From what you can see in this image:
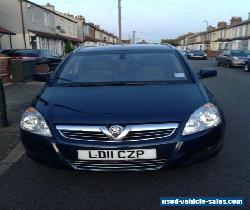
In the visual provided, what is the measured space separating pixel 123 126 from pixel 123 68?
147 cm

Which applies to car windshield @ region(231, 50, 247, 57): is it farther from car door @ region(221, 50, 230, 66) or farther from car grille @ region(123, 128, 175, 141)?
car grille @ region(123, 128, 175, 141)

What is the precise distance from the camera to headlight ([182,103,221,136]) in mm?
3219

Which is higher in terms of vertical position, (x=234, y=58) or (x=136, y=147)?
(x=136, y=147)

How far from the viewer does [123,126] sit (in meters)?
3.13

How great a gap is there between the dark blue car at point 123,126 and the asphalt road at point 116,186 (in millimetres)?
310

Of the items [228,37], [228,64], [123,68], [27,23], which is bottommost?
[228,64]

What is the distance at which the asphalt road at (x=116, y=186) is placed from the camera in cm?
318

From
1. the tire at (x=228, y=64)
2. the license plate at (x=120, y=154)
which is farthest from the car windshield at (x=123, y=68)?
the tire at (x=228, y=64)

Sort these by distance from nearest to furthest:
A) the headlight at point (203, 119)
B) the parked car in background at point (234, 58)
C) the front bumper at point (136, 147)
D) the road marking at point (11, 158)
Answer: the front bumper at point (136, 147) → the headlight at point (203, 119) → the road marking at point (11, 158) → the parked car in background at point (234, 58)

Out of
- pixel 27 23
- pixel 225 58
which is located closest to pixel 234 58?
pixel 225 58

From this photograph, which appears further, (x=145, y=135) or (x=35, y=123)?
(x=35, y=123)

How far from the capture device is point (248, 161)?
163 inches

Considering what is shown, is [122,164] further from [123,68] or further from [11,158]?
[11,158]

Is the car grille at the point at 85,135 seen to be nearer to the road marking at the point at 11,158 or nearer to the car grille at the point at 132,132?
the car grille at the point at 132,132
